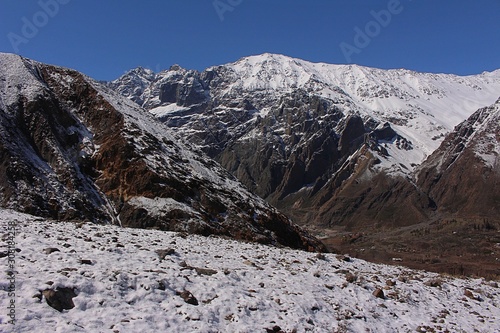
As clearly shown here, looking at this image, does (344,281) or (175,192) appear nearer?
(344,281)

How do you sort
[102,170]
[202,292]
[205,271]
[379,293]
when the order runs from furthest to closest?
[102,170]
[379,293]
[205,271]
[202,292]

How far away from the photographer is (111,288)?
12.3 metres

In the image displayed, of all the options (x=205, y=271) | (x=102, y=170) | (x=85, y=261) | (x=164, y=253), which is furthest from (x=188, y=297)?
(x=102, y=170)

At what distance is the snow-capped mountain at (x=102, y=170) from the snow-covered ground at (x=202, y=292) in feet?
55.7

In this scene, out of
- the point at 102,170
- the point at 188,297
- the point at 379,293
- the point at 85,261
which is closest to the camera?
the point at 188,297

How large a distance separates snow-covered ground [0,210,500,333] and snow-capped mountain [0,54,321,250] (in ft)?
55.7

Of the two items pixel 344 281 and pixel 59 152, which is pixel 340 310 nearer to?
pixel 344 281

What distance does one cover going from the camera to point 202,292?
45.4 ft

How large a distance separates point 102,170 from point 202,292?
120ft

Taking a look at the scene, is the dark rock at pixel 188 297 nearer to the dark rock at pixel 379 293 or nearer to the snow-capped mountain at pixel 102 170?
the dark rock at pixel 379 293

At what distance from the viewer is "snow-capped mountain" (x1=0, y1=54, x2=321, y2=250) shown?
126 feet

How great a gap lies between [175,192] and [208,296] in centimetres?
3086

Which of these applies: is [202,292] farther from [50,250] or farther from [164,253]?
[50,250]

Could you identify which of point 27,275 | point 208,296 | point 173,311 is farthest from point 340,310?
point 27,275
